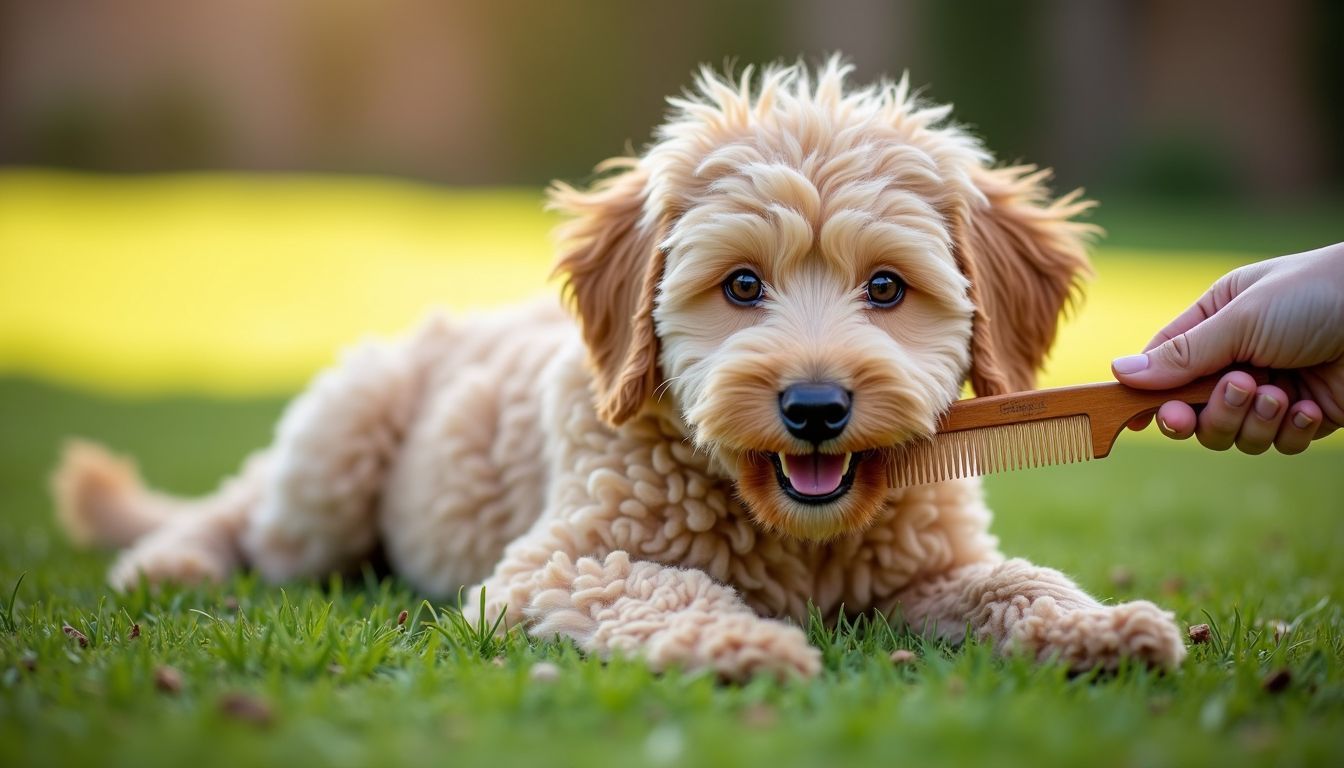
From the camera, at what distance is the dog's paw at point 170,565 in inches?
197

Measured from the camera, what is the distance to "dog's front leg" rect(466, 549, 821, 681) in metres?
3.08

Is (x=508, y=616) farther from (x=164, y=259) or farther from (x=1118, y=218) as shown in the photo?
(x=1118, y=218)

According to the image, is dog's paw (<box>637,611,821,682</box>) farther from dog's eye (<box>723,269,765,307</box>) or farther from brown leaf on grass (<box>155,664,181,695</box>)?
brown leaf on grass (<box>155,664,181,695</box>)

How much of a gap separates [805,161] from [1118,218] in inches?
987

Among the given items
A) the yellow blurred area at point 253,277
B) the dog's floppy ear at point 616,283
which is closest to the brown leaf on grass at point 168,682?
the dog's floppy ear at point 616,283

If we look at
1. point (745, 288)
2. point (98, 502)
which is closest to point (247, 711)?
point (745, 288)

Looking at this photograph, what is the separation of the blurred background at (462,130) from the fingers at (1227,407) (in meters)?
12.6

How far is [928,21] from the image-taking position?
100ft

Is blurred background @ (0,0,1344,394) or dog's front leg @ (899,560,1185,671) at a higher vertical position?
blurred background @ (0,0,1344,394)

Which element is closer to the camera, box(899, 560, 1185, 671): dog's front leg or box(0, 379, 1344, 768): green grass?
box(0, 379, 1344, 768): green grass

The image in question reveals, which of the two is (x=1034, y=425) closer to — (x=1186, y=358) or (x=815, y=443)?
(x=1186, y=358)

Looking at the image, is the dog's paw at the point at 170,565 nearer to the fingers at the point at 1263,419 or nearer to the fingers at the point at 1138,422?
the fingers at the point at 1138,422

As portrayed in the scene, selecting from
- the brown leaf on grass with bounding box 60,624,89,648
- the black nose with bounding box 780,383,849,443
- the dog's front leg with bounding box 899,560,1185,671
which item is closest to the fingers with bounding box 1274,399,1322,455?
the dog's front leg with bounding box 899,560,1185,671

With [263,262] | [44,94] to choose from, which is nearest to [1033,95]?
[263,262]
